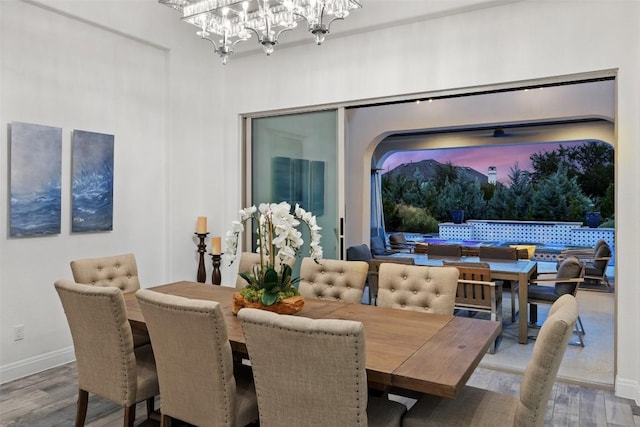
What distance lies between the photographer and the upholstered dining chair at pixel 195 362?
1830 millimetres

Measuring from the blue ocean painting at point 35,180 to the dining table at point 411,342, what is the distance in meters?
1.26

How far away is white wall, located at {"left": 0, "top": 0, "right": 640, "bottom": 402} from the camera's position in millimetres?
3213

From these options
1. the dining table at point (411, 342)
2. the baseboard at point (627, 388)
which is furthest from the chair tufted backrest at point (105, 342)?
the baseboard at point (627, 388)

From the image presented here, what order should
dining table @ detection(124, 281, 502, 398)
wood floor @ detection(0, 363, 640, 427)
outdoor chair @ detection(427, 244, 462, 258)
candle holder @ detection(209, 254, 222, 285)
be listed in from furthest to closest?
outdoor chair @ detection(427, 244, 462, 258)
candle holder @ detection(209, 254, 222, 285)
wood floor @ detection(0, 363, 640, 427)
dining table @ detection(124, 281, 502, 398)

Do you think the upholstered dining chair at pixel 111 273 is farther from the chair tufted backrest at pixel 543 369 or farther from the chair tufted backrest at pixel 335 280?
the chair tufted backrest at pixel 543 369

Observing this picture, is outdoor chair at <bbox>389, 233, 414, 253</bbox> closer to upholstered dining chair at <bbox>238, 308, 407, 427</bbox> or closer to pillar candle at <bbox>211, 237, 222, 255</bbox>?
pillar candle at <bbox>211, 237, 222, 255</bbox>

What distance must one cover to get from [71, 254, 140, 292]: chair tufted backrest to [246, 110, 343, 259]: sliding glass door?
189 cm

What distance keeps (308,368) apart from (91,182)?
316 cm

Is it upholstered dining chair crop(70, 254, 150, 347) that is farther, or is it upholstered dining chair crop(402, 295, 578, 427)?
upholstered dining chair crop(70, 254, 150, 347)

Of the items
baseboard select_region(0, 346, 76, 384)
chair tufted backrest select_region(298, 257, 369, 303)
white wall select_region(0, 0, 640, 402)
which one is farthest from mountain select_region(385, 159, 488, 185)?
baseboard select_region(0, 346, 76, 384)

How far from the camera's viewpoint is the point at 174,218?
4680 millimetres

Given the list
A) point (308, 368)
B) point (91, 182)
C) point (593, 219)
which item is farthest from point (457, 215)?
point (308, 368)

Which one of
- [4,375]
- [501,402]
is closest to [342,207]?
[501,402]

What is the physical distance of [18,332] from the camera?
3.46m
